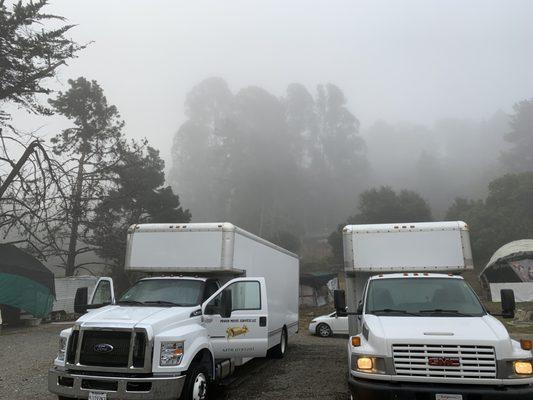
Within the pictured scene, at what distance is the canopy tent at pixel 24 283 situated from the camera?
791 inches

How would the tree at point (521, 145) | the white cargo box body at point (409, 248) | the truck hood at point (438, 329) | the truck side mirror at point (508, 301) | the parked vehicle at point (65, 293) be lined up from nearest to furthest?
the truck hood at point (438, 329)
the truck side mirror at point (508, 301)
the white cargo box body at point (409, 248)
the parked vehicle at point (65, 293)
the tree at point (521, 145)

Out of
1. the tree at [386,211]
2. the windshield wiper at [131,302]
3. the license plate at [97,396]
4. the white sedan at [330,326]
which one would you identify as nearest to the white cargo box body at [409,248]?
the windshield wiper at [131,302]

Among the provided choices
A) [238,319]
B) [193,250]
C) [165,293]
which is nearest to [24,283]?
[193,250]

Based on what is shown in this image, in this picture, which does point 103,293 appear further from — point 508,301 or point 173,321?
point 508,301

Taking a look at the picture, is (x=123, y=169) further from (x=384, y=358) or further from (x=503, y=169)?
(x=503, y=169)

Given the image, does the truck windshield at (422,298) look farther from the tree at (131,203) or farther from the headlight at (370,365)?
the tree at (131,203)

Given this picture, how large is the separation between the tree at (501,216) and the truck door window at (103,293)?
4569 cm

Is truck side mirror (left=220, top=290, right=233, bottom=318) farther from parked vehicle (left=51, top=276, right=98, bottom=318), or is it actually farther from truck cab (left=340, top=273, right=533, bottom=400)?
parked vehicle (left=51, top=276, right=98, bottom=318)

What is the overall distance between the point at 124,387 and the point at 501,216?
5091 cm

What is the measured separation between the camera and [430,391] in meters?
4.99

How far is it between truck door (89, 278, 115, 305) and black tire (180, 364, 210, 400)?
244 centimetres

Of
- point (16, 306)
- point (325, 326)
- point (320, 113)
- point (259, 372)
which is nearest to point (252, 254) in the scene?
point (259, 372)

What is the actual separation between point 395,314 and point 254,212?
78673 mm

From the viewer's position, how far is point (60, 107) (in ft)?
112
